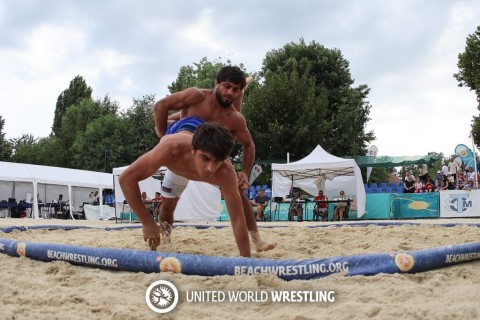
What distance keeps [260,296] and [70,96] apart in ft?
148

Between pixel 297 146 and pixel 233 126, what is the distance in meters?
20.4

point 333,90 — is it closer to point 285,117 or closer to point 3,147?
point 285,117

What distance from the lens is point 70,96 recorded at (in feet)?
145

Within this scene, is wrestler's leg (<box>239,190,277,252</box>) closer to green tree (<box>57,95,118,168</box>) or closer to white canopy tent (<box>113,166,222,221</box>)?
white canopy tent (<box>113,166,222,221</box>)

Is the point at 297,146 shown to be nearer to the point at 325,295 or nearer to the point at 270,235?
the point at 270,235

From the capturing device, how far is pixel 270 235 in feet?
18.1

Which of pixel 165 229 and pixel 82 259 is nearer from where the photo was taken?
pixel 82 259

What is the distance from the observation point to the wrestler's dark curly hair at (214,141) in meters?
2.82

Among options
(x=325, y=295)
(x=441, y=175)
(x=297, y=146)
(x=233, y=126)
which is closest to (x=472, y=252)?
(x=325, y=295)

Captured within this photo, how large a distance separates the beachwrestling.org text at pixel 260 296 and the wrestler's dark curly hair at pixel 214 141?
848 mm

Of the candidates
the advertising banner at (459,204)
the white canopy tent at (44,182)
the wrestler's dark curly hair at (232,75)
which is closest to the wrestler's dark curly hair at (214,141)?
the wrestler's dark curly hair at (232,75)

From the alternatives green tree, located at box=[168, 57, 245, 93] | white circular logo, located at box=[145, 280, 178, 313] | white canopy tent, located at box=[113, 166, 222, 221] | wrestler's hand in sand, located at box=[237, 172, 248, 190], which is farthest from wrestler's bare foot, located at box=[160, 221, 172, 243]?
green tree, located at box=[168, 57, 245, 93]

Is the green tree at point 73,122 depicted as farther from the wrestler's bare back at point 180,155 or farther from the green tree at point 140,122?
the wrestler's bare back at point 180,155

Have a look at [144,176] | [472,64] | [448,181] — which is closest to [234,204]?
[144,176]
